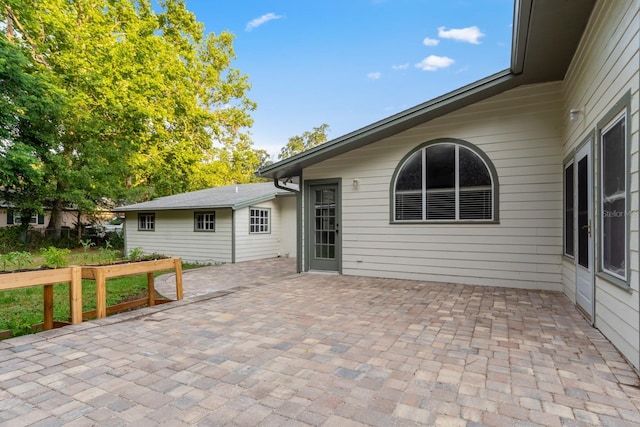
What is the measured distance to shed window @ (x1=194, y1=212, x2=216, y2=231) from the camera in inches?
422

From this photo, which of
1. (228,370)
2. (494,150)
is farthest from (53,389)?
(494,150)

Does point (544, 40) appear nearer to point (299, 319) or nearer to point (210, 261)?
point (299, 319)

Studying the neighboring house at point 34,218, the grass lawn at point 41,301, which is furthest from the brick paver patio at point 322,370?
the neighboring house at point 34,218

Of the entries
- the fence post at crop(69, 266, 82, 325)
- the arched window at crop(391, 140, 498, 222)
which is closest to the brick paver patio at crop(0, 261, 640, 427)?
the fence post at crop(69, 266, 82, 325)

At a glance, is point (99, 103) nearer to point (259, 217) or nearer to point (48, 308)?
point (259, 217)

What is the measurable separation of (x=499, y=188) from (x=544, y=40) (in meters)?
2.29

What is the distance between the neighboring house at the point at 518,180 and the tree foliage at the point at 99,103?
980 centimetres

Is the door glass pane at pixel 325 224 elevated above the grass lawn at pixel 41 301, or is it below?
above

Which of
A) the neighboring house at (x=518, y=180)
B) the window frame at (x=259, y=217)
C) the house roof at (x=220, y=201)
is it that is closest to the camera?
the neighboring house at (x=518, y=180)

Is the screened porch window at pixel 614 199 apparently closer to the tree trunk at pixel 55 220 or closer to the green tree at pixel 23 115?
the green tree at pixel 23 115

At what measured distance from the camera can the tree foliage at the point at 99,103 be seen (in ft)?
37.7

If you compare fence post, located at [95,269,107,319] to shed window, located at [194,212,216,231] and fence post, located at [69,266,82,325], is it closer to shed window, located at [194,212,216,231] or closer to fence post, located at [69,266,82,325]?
fence post, located at [69,266,82,325]

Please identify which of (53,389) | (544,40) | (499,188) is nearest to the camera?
(53,389)

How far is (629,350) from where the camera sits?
2.51 meters
